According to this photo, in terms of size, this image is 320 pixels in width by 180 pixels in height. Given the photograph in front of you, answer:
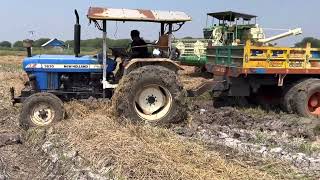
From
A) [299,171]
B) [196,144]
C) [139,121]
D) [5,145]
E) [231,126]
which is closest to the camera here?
[299,171]

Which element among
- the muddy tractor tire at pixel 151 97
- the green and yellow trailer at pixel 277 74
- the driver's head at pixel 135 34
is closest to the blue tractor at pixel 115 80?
the muddy tractor tire at pixel 151 97

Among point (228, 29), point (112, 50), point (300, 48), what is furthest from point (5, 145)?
point (228, 29)

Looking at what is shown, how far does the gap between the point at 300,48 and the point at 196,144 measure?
15.7 feet

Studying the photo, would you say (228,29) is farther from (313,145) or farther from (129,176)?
(129,176)

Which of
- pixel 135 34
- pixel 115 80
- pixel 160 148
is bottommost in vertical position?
pixel 160 148

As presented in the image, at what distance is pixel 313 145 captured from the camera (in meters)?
8.17

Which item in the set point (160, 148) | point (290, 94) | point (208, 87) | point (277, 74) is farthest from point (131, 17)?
point (290, 94)

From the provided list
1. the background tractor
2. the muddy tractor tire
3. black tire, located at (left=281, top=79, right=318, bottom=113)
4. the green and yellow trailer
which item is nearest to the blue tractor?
the muddy tractor tire

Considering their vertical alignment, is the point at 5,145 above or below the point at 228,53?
below

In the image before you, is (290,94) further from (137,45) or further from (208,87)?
(137,45)

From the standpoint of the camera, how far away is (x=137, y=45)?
9.56 m

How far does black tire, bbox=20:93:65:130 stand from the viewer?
350 inches

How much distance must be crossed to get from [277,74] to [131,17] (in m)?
3.73

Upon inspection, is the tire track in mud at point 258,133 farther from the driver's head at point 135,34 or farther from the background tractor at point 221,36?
the background tractor at point 221,36
